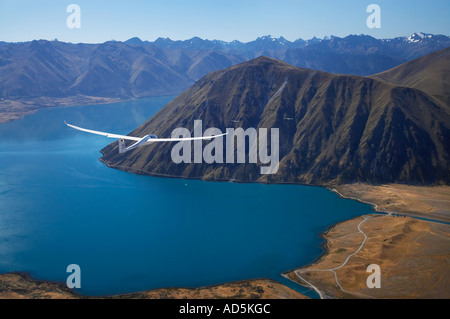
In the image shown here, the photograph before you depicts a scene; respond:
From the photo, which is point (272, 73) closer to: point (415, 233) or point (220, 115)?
point (220, 115)

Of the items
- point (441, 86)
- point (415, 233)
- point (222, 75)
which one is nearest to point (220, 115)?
point (222, 75)

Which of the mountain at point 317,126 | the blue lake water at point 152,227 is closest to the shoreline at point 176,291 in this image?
the blue lake water at point 152,227

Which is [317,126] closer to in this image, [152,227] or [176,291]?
[152,227]

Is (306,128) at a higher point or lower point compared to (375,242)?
higher

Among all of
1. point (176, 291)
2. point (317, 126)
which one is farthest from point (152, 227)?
point (317, 126)

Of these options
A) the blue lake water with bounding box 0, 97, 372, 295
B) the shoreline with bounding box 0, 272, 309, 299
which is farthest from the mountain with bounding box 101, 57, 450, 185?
the shoreline with bounding box 0, 272, 309, 299
